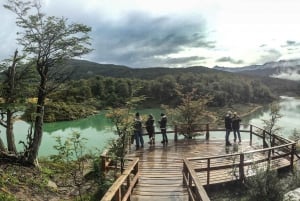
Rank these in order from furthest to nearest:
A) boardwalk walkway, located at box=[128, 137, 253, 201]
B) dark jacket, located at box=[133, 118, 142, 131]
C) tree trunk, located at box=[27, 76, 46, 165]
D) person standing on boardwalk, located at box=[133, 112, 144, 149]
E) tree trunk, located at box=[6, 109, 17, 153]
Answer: person standing on boardwalk, located at box=[133, 112, 144, 149] < dark jacket, located at box=[133, 118, 142, 131] < tree trunk, located at box=[27, 76, 46, 165] < tree trunk, located at box=[6, 109, 17, 153] < boardwalk walkway, located at box=[128, 137, 253, 201]

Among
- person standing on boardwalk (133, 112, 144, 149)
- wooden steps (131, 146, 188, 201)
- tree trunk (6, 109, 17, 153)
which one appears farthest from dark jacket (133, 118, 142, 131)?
tree trunk (6, 109, 17, 153)

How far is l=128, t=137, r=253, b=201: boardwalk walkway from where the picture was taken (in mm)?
9555

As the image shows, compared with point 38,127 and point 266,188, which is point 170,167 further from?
point 38,127

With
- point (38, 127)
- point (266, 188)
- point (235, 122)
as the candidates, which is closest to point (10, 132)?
point (38, 127)

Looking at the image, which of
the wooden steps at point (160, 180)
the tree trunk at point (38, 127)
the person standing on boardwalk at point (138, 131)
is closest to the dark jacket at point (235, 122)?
the wooden steps at point (160, 180)

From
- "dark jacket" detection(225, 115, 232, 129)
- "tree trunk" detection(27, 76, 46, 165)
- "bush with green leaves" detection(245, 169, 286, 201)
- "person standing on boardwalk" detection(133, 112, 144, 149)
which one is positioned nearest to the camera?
"bush with green leaves" detection(245, 169, 286, 201)

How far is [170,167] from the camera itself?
490 inches

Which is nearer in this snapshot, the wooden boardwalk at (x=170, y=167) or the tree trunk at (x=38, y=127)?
the wooden boardwalk at (x=170, y=167)

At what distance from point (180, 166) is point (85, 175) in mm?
3630

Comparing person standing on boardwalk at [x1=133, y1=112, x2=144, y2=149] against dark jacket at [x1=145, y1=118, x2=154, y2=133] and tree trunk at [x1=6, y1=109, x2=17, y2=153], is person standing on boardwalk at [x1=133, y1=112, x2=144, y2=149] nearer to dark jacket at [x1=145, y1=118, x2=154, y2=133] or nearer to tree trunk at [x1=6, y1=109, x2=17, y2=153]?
dark jacket at [x1=145, y1=118, x2=154, y2=133]

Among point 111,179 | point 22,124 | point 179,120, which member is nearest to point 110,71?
point 22,124

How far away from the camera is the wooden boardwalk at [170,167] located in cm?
958

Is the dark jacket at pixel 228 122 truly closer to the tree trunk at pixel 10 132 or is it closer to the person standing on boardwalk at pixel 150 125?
the person standing on boardwalk at pixel 150 125

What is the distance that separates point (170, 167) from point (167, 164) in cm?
44
